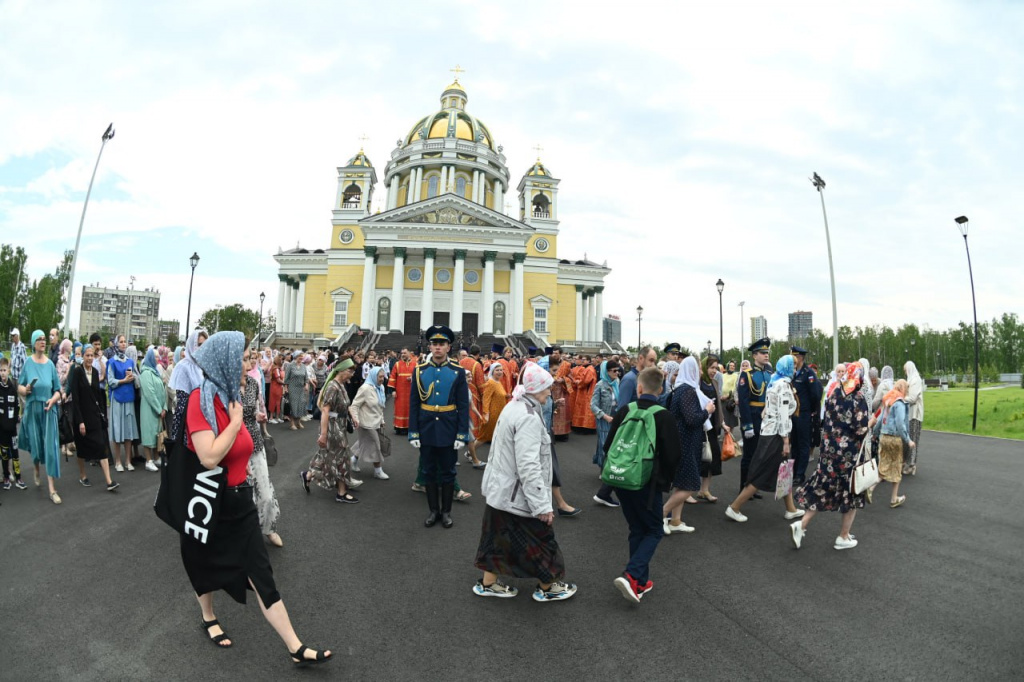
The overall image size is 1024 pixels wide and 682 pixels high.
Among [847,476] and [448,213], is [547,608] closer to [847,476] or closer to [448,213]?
[847,476]

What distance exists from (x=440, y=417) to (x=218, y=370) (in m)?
3.33

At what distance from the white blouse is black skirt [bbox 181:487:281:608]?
5621 millimetres

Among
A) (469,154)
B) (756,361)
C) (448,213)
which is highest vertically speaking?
(469,154)

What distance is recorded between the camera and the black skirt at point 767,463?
6578 millimetres

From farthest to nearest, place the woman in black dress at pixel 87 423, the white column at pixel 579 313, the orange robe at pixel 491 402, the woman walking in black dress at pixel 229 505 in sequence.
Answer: the white column at pixel 579 313 < the orange robe at pixel 491 402 < the woman in black dress at pixel 87 423 < the woman walking in black dress at pixel 229 505

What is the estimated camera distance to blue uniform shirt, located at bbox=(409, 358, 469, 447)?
6.34 m

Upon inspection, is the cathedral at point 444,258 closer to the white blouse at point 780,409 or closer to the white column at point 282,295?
the white column at point 282,295

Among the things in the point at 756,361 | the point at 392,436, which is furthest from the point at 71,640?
the point at 392,436

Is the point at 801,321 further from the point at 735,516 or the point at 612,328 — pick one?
the point at 735,516

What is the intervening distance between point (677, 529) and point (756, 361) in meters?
3.20

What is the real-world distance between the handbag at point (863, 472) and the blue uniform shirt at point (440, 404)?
419cm

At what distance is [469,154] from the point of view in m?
57.5

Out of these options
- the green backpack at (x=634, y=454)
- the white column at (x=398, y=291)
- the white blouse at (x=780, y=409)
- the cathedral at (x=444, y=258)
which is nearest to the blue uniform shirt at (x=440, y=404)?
the green backpack at (x=634, y=454)

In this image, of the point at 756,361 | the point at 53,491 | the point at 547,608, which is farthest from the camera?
the point at 756,361
